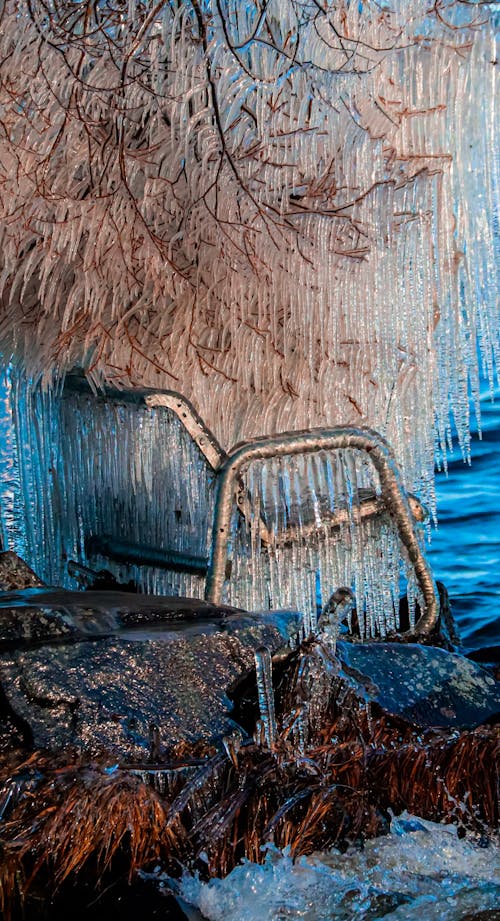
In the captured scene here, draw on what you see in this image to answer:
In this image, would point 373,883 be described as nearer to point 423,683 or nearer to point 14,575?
point 423,683

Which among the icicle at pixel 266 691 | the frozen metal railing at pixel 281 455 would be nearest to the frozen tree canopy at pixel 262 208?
the frozen metal railing at pixel 281 455

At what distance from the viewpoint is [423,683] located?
138 inches

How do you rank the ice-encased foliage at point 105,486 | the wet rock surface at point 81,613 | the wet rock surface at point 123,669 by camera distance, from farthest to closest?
the ice-encased foliage at point 105,486, the wet rock surface at point 81,613, the wet rock surface at point 123,669

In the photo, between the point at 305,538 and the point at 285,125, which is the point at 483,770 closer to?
the point at 305,538

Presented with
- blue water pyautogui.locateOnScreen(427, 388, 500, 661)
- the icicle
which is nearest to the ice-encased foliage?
the icicle

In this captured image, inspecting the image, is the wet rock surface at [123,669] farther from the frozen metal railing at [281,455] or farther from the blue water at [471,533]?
the blue water at [471,533]

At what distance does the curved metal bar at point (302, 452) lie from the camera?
390 cm

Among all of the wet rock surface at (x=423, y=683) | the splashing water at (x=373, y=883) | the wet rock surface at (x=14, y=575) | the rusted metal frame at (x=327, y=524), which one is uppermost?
the rusted metal frame at (x=327, y=524)

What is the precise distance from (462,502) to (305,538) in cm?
422

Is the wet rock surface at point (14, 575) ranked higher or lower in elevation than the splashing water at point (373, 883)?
higher

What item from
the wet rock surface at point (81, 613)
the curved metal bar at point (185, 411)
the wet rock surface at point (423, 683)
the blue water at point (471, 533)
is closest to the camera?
the wet rock surface at point (81, 613)

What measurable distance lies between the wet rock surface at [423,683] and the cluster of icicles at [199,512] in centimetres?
52

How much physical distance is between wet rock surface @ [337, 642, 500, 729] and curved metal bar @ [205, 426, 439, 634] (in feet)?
1.70

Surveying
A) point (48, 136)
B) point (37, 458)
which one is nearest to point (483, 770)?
point (37, 458)
